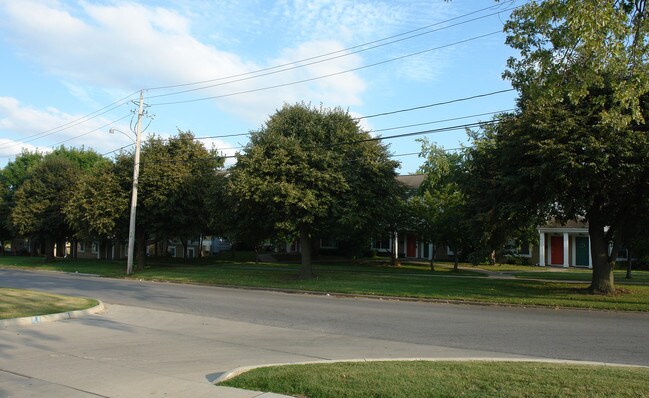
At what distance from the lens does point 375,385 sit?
6.00m

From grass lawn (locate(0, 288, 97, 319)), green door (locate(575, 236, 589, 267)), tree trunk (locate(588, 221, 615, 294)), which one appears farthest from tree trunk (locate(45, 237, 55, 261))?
green door (locate(575, 236, 589, 267))

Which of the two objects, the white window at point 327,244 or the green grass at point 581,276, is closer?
the green grass at point 581,276

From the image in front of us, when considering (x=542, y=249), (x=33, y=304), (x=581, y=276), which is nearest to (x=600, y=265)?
(x=581, y=276)

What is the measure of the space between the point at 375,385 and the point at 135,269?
32.2 m

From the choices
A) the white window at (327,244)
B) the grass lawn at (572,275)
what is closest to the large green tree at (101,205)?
the white window at (327,244)

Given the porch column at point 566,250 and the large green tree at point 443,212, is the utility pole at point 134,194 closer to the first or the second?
the large green tree at point 443,212

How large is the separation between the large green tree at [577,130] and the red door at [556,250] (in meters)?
21.8

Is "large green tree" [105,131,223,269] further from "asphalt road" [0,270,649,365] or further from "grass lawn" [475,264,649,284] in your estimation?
"grass lawn" [475,264,649,284]

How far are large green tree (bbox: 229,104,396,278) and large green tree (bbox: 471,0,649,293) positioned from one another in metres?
6.48

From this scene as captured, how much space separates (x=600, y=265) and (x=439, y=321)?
897 cm

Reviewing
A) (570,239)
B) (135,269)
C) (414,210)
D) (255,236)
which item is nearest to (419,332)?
(255,236)

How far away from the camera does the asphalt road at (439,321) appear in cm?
1020

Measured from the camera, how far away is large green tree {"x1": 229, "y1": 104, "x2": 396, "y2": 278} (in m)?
23.9

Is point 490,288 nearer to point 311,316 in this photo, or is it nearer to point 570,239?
point 311,316
